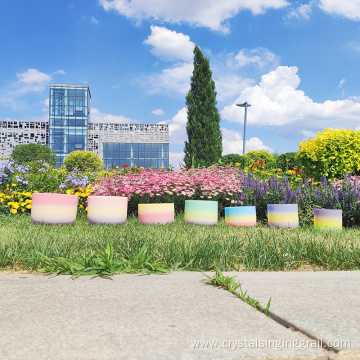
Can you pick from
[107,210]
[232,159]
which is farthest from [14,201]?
[232,159]

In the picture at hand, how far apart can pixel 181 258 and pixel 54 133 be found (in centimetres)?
6557

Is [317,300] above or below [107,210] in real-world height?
below

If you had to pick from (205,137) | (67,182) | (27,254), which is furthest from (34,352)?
(205,137)

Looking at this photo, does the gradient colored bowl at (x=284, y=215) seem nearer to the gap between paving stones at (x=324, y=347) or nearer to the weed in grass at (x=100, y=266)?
the weed in grass at (x=100, y=266)

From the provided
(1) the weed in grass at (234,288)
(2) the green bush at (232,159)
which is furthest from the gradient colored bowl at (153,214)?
(2) the green bush at (232,159)

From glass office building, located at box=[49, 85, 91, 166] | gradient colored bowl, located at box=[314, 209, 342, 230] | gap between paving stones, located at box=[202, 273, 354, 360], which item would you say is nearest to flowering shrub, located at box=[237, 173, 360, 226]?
gradient colored bowl, located at box=[314, 209, 342, 230]

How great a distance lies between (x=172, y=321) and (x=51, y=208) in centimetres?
510

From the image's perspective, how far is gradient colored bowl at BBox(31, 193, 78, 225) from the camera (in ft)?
20.3

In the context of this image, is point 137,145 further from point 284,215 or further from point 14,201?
point 284,215

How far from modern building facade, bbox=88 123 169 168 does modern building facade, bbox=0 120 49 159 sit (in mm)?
8430

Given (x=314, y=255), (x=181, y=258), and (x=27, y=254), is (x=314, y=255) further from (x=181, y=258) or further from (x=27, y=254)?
(x=27, y=254)

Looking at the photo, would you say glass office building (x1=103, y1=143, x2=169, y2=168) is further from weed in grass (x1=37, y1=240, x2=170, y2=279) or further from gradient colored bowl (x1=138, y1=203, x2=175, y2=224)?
weed in grass (x1=37, y1=240, x2=170, y2=279)

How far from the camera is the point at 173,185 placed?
8664 millimetres

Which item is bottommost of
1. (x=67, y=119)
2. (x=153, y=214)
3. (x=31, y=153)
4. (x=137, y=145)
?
(x=153, y=214)
